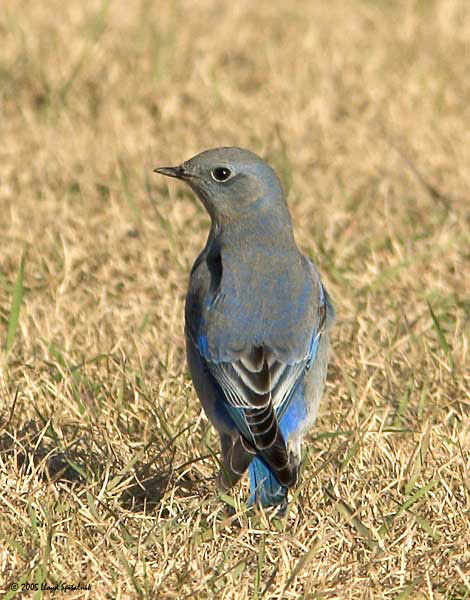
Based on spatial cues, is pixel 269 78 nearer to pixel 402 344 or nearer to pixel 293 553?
pixel 402 344

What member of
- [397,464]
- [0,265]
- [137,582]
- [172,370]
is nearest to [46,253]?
[0,265]

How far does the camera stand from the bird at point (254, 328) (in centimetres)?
453

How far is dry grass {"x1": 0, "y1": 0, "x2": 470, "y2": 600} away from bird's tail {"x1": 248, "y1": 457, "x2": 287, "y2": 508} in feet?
0.23

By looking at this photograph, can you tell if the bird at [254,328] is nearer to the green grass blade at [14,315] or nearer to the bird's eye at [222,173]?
the bird's eye at [222,173]

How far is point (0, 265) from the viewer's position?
6.80 metres

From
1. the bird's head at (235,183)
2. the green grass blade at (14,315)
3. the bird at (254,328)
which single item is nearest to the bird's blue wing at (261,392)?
the bird at (254,328)

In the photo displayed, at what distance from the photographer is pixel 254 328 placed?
4770 mm

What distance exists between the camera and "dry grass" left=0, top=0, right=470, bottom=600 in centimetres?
443

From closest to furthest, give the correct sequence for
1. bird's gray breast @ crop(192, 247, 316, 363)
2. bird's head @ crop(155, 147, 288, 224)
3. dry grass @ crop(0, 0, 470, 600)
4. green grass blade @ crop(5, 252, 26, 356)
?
1. dry grass @ crop(0, 0, 470, 600)
2. bird's gray breast @ crop(192, 247, 316, 363)
3. bird's head @ crop(155, 147, 288, 224)
4. green grass blade @ crop(5, 252, 26, 356)

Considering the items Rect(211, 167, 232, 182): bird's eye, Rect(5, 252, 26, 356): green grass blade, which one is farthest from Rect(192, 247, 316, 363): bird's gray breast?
Rect(5, 252, 26, 356): green grass blade

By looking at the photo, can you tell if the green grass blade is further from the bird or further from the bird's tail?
the bird's tail

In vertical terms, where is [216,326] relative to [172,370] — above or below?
above

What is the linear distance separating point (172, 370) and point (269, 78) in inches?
144

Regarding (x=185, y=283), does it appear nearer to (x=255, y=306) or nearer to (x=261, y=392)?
(x=255, y=306)
